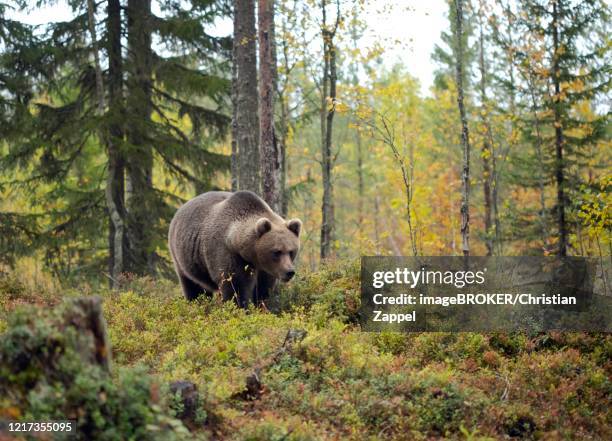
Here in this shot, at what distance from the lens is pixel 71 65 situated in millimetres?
19812

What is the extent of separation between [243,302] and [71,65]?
11857 millimetres

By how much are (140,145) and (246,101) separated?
16.4ft

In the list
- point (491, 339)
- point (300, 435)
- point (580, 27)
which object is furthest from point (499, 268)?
point (580, 27)

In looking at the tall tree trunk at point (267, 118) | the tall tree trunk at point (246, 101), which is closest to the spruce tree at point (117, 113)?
the tall tree trunk at point (246, 101)

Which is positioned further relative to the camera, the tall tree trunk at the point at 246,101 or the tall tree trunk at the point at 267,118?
the tall tree trunk at the point at 246,101

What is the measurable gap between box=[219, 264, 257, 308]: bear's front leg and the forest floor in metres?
0.35

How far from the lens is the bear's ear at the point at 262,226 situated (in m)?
11.3

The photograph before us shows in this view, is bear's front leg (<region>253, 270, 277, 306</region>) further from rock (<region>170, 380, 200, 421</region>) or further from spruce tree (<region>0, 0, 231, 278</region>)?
spruce tree (<region>0, 0, 231, 278</region>)

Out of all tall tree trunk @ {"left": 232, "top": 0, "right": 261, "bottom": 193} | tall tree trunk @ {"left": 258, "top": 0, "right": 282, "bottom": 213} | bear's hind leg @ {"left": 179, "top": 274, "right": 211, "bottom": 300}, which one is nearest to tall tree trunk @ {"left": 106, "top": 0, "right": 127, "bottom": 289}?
tall tree trunk @ {"left": 232, "top": 0, "right": 261, "bottom": 193}

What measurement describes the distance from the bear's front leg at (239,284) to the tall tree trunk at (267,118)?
2.25m

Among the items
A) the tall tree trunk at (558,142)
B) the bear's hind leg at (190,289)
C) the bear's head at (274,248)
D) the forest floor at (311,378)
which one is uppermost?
the tall tree trunk at (558,142)

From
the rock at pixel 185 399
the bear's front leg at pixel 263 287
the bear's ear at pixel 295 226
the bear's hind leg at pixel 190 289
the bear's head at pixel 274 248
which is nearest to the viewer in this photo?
the rock at pixel 185 399

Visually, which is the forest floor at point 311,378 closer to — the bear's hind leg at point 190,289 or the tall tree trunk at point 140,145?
the bear's hind leg at point 190,289

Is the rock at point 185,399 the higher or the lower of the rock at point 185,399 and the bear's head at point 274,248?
the lower
